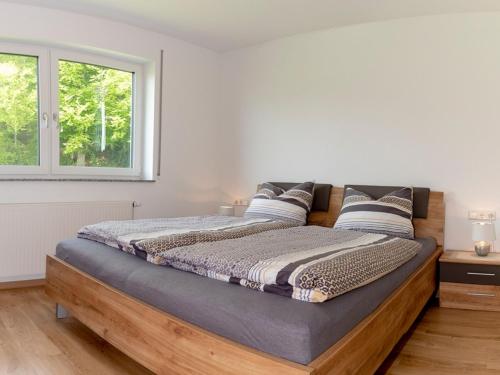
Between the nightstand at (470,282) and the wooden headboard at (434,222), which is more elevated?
the wooden headboard at (434,222)

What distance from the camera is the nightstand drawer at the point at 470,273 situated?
2850 mm

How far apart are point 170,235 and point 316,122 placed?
2.22m

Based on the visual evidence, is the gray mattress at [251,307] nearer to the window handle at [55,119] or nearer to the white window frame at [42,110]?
the white window frame at [42,110]

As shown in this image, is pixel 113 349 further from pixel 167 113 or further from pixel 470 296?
pixel 167 113

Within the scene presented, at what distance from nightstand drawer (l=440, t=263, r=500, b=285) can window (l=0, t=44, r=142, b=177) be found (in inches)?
115

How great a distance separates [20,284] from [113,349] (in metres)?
1.59

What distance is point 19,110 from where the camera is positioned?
347cm

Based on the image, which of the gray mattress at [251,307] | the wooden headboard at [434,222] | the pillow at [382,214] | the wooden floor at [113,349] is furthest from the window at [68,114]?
the wooden headboard at [434,222]

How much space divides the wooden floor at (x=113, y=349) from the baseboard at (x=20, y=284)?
0.48 meters

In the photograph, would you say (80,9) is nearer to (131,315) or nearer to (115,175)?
(115,175)

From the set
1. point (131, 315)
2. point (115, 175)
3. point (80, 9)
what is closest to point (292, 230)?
point (131, 315)

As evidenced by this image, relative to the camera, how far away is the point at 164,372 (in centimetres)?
161

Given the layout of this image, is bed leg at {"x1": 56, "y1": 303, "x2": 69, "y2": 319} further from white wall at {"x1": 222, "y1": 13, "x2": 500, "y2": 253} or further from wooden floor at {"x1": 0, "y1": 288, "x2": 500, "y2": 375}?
white wall at {"x1": 222, "y1": 13, "x2": 500, "y2": 253}

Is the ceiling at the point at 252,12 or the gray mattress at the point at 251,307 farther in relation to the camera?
the ceiling at the point at 252,12
